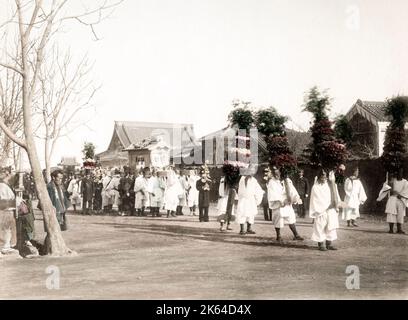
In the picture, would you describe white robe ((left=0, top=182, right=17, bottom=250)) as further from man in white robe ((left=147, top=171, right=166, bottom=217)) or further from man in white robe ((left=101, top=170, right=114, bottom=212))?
man in white robe ((left=101, top=170, right=114, bottom=212))

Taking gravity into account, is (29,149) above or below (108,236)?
above

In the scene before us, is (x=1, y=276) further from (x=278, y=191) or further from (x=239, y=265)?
(x=278, y=191)

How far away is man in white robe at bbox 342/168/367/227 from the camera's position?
660 inches

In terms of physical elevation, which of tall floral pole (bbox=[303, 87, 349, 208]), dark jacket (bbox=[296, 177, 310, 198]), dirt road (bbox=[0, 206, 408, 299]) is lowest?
dirt road (bbox=[0, 206, 408, 299])

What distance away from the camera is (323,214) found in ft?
37.9

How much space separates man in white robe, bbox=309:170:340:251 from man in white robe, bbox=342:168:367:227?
16.3 feet

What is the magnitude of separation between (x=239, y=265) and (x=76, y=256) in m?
3.62

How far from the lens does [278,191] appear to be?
13.2 m

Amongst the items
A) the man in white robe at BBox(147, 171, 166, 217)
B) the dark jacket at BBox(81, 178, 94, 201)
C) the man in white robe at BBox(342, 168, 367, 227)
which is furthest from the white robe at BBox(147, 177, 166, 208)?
the man in white robe at BBox(342, 168, 367, 227)

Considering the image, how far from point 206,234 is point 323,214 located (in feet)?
13.9

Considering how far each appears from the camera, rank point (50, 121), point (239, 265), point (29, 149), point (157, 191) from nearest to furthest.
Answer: point (239, 265) → point (29, 149) → point (157, 191) → point (50, 121)

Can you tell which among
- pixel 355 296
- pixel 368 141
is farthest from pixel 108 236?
pixel 368 141

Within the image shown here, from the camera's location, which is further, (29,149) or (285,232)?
(285,232)

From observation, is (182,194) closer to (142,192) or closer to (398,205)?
(142,192)
